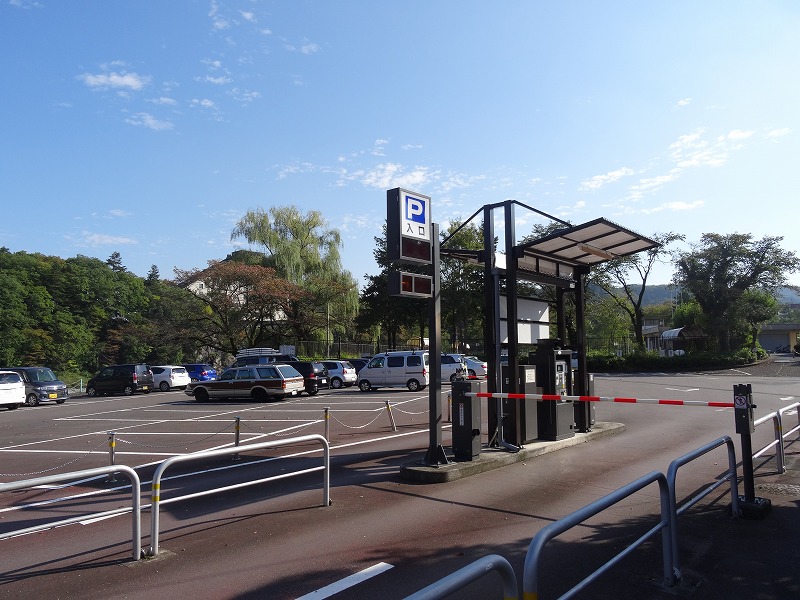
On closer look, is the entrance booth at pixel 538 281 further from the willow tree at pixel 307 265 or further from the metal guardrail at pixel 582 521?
the willow tree at pixel 307 265

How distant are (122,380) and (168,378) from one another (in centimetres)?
312

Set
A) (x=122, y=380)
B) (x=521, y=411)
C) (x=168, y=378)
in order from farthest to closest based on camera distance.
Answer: (x=168, y=378)
(x=122, y=380)
(x=521, y=411)

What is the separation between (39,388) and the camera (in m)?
29.0

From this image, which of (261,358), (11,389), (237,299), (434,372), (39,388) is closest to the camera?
(434,372)

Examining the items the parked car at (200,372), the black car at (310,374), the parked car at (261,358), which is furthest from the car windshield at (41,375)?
the black car at (310,374)

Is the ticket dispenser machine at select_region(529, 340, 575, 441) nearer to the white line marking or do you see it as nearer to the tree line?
the white line marking

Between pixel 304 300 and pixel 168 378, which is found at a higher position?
pixel 304 300

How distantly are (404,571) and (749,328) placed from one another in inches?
2202

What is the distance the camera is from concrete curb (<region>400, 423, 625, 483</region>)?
894 cm

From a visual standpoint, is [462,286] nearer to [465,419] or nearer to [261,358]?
[261,358]

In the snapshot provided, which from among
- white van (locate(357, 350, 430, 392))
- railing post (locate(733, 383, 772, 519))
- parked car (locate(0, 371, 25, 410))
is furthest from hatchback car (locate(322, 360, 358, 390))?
railing post (locate(733, 383, 772, 519))

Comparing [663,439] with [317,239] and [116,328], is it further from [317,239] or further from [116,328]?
[116,328]

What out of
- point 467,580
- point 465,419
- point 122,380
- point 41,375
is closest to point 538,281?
point 465,419

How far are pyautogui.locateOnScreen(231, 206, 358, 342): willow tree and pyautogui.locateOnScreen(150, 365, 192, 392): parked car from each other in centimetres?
1028
